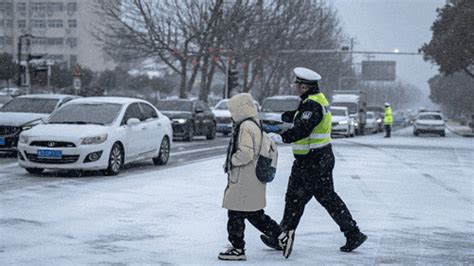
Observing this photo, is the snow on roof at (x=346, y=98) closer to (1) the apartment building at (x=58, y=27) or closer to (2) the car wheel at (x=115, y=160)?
(2) the car wheel at (x=115, y=160)

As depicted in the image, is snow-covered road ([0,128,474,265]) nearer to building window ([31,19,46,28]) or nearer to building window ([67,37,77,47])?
building window ([67,37,77,47])

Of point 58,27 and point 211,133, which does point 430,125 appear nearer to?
point 211,133

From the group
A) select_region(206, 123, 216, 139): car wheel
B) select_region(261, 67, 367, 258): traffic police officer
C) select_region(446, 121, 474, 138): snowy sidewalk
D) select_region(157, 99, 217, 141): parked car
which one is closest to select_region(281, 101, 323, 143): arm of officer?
select_region(261, 67, 367, 258): traffic police officer

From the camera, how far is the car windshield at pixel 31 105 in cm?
2031

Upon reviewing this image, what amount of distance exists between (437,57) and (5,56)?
37764mm

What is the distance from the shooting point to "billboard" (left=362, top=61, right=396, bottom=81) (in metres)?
86.2

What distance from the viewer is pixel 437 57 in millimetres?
53562

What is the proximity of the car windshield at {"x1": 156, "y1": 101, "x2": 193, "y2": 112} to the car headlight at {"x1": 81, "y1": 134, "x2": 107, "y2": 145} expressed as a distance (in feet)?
54.8

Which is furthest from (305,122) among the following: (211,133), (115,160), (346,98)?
(346,98)

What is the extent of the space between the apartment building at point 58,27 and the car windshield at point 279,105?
86782mm

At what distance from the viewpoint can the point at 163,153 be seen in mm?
17688

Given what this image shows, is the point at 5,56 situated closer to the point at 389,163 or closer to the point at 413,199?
the point at 389,163

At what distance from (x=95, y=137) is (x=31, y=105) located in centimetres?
655

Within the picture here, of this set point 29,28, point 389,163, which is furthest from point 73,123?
point 29,28
